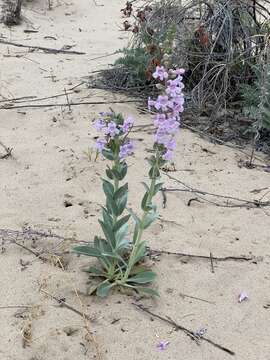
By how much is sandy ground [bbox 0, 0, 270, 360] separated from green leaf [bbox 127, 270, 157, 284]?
0.08 meters

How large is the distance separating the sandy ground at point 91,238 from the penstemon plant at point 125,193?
0.08 meters

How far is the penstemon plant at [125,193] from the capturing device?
203cm

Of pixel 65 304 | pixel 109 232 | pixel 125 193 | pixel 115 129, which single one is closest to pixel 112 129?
pixel 115 129

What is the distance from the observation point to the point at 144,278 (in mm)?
2369

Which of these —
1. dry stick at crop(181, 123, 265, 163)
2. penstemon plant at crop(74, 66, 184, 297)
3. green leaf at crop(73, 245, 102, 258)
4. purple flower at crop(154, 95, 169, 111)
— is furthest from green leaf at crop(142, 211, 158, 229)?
dry stick at crop(181, 123, 265, 163)

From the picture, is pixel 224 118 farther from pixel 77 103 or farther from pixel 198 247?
pixel 198 247

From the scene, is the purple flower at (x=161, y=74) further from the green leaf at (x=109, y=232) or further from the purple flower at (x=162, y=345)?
the purple flower at (x=162, y=345)

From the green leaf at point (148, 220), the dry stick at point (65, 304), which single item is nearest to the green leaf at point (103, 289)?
the dry stick at point (65, 304)

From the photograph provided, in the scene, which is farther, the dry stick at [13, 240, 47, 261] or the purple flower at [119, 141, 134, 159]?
the dry stick at [13, 240, 47, 261]

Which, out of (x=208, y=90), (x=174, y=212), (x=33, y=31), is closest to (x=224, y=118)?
(x=208, y=90)

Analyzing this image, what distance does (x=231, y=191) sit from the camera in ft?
10.5

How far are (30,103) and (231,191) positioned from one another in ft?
5.68

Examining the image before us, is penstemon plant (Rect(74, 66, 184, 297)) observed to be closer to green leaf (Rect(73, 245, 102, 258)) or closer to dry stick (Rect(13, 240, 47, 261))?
green leaf (Rect(73, 245, 102, 258))

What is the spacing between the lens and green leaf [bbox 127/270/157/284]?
237 centimetres
